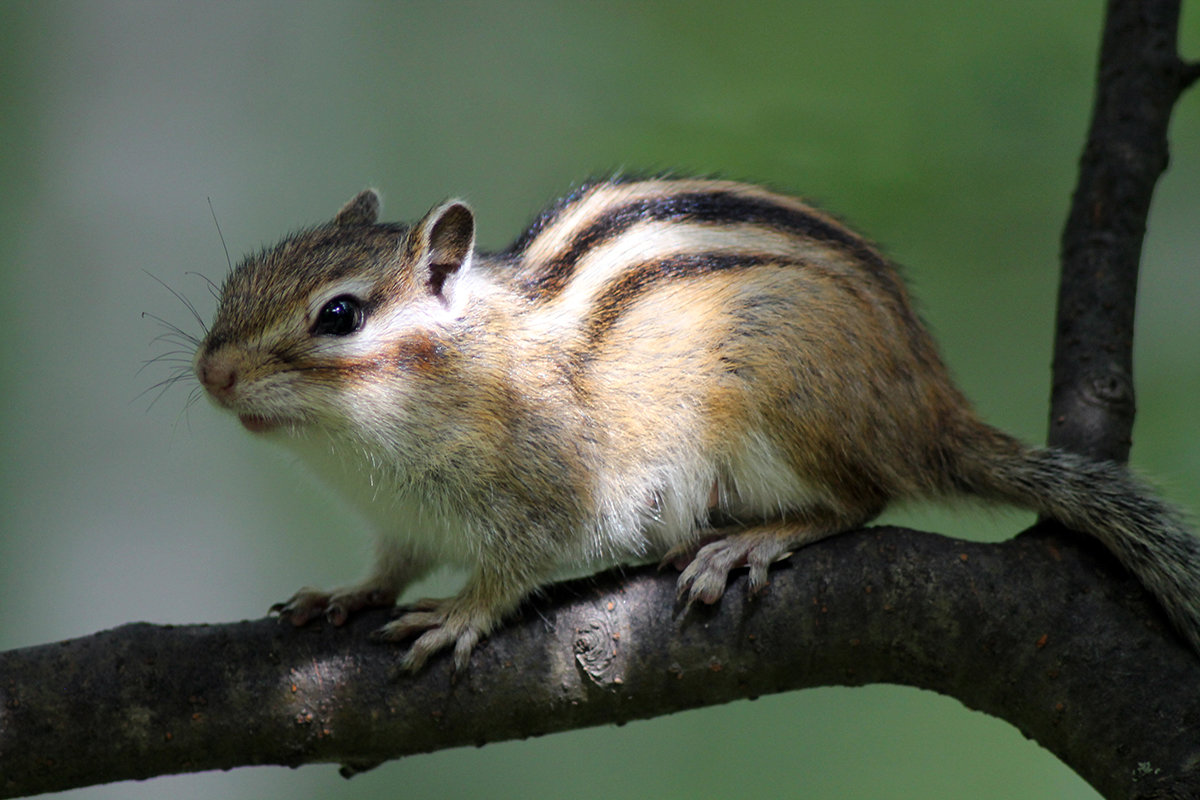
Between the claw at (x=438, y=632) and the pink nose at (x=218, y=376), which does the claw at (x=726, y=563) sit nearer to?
the claw at (x=438, y=632)

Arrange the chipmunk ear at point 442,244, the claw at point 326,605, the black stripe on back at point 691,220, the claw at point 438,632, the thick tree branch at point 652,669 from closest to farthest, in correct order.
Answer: the thick tree branch at point 652,669
the claw at point 438,632
the claw at point 326,605
the chipmunk ear at point 442,244
the black stripe on back at point 691,220

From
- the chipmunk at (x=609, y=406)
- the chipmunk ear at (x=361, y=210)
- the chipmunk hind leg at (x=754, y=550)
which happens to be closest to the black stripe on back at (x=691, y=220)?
the chipmunk at (x=609, y=406)

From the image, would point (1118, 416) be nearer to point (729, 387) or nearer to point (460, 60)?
point (729, 387)

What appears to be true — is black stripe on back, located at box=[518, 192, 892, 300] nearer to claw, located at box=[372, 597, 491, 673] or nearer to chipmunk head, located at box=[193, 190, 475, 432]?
chipmunk head, located at box=[193, 190, 475, 432]

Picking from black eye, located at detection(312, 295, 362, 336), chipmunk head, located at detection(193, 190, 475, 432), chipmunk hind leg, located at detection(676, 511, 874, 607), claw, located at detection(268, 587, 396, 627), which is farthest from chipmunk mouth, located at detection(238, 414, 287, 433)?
chipmunk hind leg, located at detection(676, 511, 874, 607)

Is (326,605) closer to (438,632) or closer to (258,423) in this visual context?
(438,632)

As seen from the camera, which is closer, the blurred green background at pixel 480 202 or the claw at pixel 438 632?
the claw at pixel 438 632

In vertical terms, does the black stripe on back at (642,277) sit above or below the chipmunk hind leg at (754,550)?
above

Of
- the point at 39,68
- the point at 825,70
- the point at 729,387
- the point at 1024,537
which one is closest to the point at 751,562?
the point at 729,387
